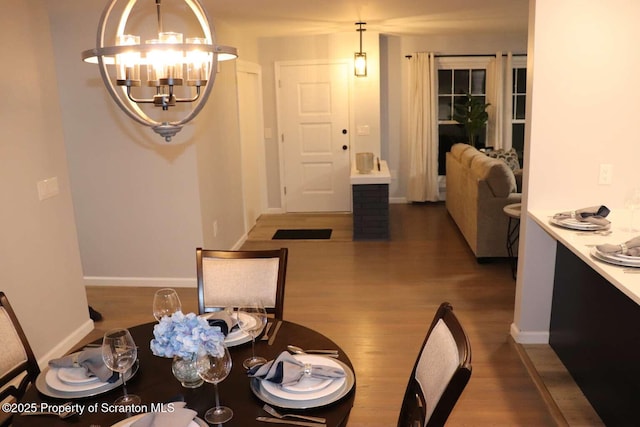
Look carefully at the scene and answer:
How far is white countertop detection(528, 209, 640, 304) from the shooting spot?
2.05 m

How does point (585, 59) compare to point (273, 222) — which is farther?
point (273, 222)

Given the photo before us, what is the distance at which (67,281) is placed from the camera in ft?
11.8

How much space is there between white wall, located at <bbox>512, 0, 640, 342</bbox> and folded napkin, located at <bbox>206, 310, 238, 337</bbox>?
2139mm

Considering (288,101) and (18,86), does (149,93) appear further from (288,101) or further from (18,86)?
(288,101)

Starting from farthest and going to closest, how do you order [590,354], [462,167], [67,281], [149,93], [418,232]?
[418,232] < [462,167] < [149,93] < [67,281] < [590,354]

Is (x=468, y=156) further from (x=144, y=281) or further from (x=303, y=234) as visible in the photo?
(x=144, y=281)

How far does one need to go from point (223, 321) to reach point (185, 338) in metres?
0.51

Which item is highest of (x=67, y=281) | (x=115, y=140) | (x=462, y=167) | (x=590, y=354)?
(x=115, y=140)

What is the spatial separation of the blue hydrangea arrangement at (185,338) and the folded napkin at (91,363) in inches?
12.5

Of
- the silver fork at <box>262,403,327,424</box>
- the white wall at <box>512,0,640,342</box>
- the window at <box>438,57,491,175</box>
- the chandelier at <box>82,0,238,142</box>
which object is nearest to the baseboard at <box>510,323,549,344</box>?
the white wall at <box>512,0,640,342</box>

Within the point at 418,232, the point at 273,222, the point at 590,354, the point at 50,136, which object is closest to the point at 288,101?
the point at 273,222

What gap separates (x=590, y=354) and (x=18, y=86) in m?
3.56

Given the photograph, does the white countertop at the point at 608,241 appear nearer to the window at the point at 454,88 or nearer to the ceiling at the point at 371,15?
the ceiling at the point at 371,15

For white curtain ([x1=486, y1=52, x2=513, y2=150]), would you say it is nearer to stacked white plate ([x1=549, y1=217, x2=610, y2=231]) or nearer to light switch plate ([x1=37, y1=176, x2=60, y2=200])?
stacked white plate ([x1=549, y1=217, x2=610, y2=231])
